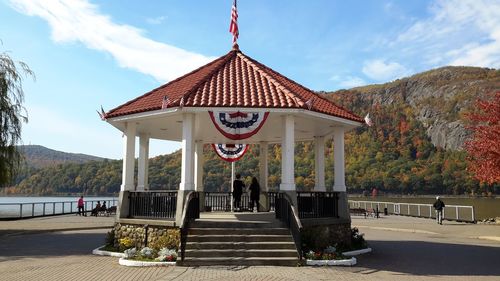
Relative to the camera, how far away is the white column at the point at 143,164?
1564 centimetres

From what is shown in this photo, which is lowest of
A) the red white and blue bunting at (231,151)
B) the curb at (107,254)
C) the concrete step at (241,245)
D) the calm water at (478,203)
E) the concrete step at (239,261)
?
the calm water at (478,203)

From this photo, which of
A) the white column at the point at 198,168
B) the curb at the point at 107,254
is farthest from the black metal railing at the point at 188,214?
the white column at the point at 198,168

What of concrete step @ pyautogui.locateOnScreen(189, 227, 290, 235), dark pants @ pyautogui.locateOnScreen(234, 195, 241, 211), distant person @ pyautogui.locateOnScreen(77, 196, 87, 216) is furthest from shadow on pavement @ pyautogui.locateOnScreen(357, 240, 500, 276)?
distant person @ pyautogui.locateOnScreen(77, 196, 87, 216)

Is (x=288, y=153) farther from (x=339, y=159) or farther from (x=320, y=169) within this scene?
(x=320, y=169)

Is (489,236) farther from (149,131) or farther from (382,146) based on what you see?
(382,146)

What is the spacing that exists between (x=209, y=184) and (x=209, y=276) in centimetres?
4161

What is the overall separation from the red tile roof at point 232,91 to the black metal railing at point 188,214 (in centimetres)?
263

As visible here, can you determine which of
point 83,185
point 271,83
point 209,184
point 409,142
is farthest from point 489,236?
point 409,142

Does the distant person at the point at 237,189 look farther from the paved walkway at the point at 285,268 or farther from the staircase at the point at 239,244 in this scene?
the paved walkway at the point at 285,268

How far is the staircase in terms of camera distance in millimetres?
10438

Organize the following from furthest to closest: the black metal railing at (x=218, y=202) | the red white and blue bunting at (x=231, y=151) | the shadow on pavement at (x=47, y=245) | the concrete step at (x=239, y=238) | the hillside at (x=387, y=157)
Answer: the hillside at (x=387, y=157) → the red white and blue bunting at (x=231, y=151) → the black metal railing at (x=218, y=202) → the shadow on pavement at (x=47, y=245) → the concrete step at (x=239, y=238)

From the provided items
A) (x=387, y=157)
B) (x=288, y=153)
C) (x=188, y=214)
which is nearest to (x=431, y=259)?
(x=288, y=153)

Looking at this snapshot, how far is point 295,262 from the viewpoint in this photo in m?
10.5

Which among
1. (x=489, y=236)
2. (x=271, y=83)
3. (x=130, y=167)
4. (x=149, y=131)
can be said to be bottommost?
(x=489, y=236)
